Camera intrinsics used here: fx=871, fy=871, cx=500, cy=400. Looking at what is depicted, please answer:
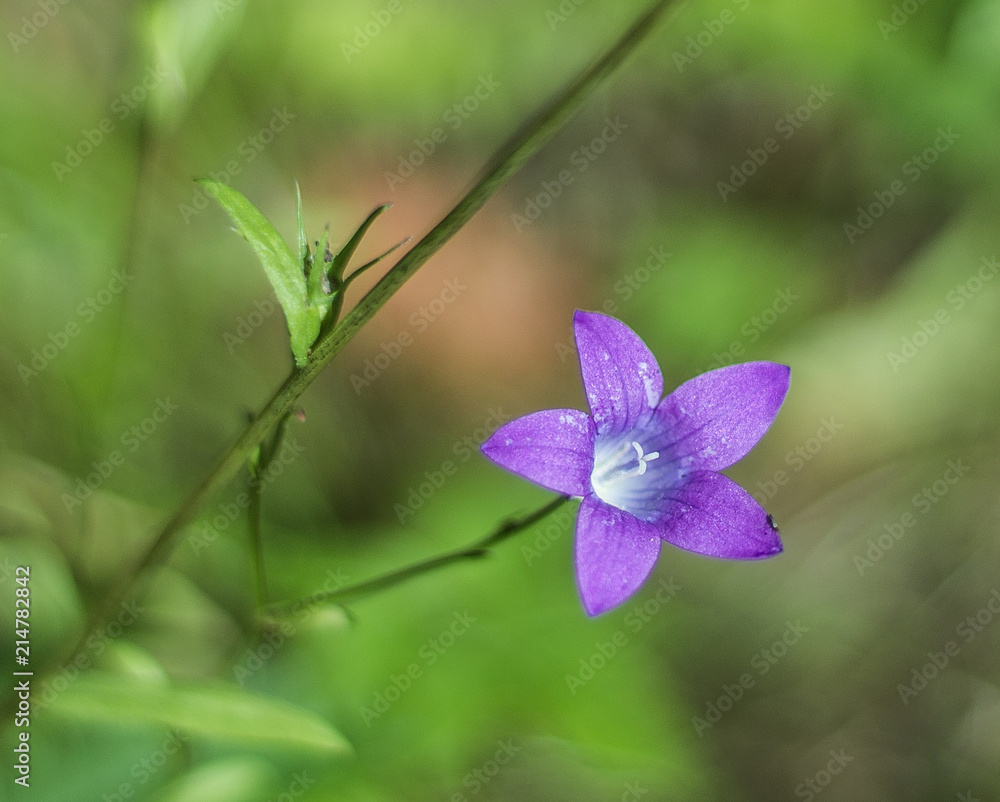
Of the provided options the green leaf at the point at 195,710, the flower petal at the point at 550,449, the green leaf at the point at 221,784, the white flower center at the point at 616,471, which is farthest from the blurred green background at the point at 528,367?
the flower petal at the point at 550,449

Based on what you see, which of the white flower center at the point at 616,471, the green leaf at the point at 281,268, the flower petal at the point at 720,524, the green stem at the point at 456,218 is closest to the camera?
the green stem at the point at 456,218

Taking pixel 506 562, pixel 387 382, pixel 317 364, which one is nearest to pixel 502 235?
pixel 387 382

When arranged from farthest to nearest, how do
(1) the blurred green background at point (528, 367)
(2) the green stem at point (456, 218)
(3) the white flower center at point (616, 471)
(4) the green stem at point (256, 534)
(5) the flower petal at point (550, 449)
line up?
(1) the blurred green background at point (528, 367) → (3) the white flower center at point (616, 471) → (4) the green stem at point (256, 534) → (5) the flower petal at point (550, 449) → (2) the green stem at point (456, 218)

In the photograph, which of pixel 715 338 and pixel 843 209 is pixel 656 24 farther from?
pixel 843 209

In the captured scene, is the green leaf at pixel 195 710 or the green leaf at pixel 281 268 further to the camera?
the green leaf at pixel 195 710

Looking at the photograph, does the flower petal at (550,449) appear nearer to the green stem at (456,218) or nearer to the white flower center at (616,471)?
the green stem at (456,218)

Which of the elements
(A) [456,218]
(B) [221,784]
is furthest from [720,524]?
(B) [221,784]
